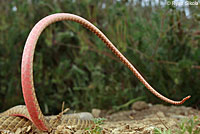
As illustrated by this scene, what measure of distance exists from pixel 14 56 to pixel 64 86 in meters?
0.62

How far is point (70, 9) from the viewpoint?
2492mm

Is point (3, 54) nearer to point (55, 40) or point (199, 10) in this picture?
point (55, 40)

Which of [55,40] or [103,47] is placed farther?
[55,40]

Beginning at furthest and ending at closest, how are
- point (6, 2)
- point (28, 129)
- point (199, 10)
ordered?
point (6, 2) → point (199, 10) → point (28, 129)

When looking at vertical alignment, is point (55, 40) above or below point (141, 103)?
above

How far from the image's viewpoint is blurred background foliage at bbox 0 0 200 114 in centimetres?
186

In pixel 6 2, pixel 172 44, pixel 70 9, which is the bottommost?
pixel 172 44

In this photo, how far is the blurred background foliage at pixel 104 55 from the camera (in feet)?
6.11

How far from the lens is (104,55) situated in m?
2.28

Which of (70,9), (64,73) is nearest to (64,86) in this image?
(64,73)

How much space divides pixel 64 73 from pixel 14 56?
56 centimetres

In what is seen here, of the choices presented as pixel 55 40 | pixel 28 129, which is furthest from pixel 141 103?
pixel 55 40

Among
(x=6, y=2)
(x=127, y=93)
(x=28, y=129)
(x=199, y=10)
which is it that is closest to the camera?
(x=28, y=129)

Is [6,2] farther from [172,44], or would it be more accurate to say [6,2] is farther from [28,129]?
[28,129]
